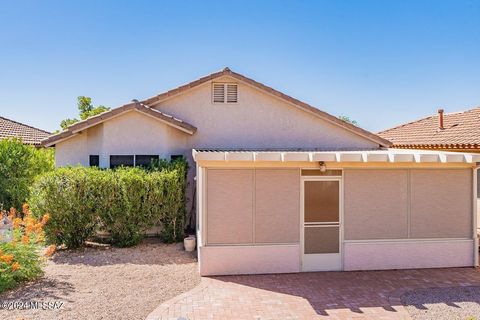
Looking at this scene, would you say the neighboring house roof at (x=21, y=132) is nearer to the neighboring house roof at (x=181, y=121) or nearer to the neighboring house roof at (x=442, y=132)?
the neighboring house roof at (x=181, y=121)

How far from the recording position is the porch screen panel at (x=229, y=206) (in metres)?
14.2

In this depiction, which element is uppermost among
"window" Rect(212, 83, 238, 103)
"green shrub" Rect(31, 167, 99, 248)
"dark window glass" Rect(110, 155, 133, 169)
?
"window" Rect(212, 83, 238, 103)

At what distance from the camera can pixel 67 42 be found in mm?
26484

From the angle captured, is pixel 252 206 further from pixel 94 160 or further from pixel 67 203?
pixel 94 160

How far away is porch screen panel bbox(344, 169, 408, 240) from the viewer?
583 inches

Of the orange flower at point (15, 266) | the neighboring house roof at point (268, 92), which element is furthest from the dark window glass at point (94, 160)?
the orange flower at point (15, 266)

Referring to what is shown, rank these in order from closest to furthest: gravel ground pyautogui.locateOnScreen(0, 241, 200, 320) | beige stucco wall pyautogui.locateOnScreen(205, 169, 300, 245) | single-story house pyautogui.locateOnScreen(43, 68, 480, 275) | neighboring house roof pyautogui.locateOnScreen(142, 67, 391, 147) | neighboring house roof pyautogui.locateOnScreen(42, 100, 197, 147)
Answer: gravel ground pyautogui.locateOnScreen(0, 241, 200, 320)
single-story house pyautogui.locateOnScreen(43, 68, 480, 275)
beige stucco wall pyautogui.locateOnScreen(205, 169, 300, 245)
neighboring house roof pyautogui.locateOnScreen(42, 100, 197, 147)
neighboring house roof pyautogui.locateOnScreen(142, 67, 391, 147)

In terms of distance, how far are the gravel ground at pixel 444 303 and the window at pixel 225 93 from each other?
14599mm

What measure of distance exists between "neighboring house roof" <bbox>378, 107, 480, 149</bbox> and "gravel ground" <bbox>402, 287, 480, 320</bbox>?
12.0m

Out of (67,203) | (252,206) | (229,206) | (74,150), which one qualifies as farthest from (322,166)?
(74,150)

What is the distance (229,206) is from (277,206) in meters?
1.94

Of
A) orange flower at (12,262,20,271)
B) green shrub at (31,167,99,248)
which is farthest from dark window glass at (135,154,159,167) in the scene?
orange flower at (12,262,20,271)

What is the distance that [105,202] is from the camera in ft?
56.0

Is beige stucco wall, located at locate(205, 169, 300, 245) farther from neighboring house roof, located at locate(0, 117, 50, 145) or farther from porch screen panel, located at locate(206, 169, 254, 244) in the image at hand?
neighboring house roof, located at locate(0, 117, 50, 145)
